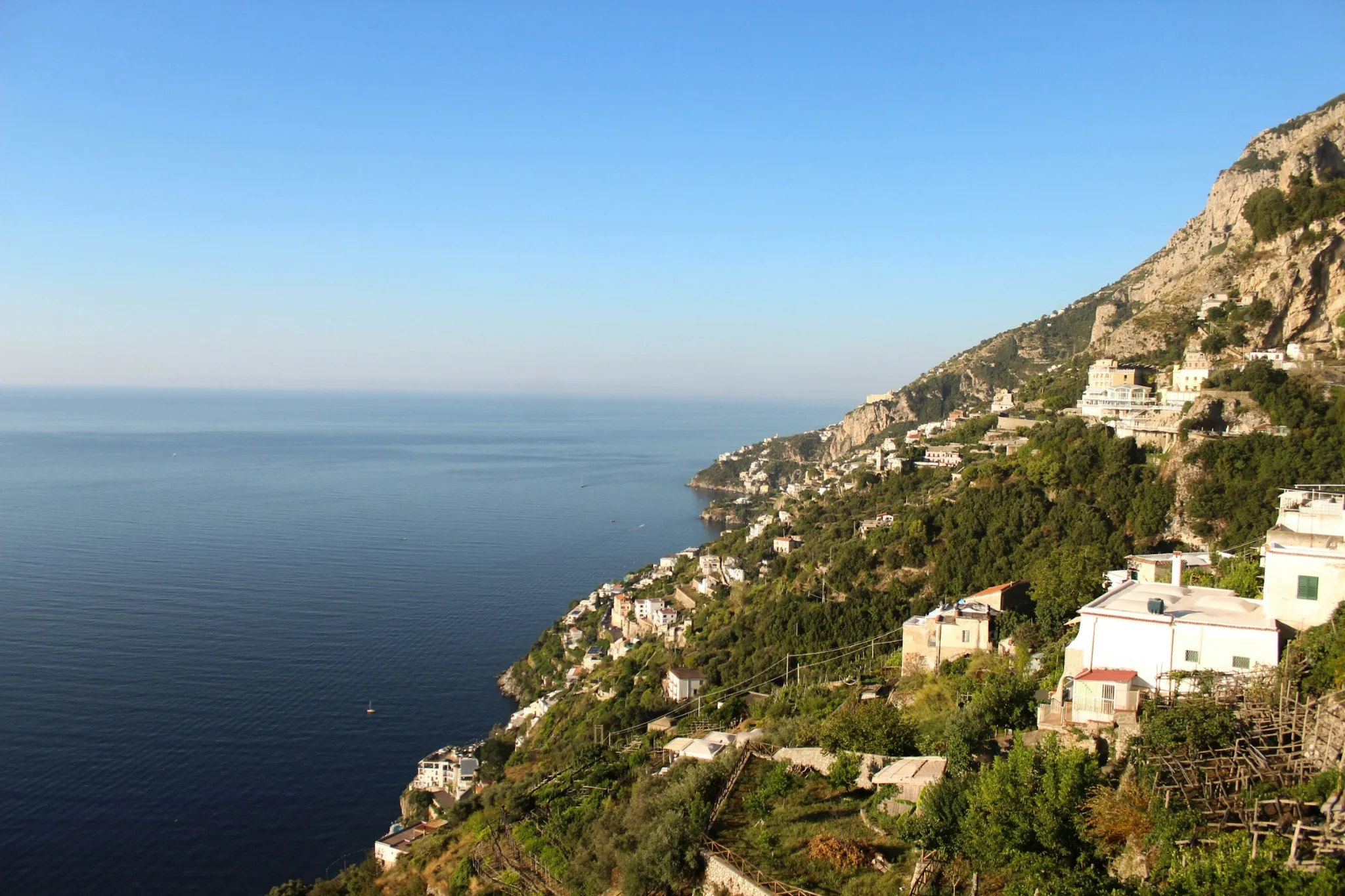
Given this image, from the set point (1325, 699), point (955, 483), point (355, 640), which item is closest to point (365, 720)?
point (355, 640)

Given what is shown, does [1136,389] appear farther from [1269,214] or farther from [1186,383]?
[1269,214]

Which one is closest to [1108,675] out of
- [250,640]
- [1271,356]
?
[1271,356]

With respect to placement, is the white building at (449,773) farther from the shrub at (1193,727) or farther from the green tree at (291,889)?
the shrub at (1193,727)

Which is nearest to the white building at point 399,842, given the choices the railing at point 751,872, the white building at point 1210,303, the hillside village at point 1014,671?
the hillside village at point 1014,671

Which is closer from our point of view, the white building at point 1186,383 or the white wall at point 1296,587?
the white wall at point 1296,587

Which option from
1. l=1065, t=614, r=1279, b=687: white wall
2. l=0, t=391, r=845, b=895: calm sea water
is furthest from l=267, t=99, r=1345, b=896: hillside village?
l=0, t=391, r=845, b=895: calm sea water
